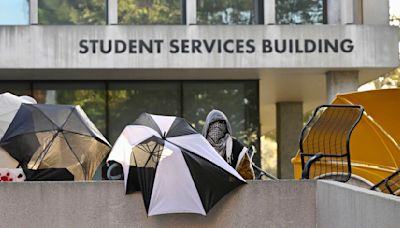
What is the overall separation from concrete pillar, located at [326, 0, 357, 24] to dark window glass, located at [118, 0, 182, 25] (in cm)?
336

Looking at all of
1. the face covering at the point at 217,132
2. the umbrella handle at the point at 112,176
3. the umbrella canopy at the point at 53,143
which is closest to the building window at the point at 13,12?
the umbrella canopy at the point at 53,143

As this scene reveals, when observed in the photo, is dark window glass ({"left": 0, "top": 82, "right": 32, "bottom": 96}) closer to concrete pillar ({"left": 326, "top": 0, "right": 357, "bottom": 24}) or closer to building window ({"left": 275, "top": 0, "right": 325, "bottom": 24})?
building window ({"left": 275, "top": 0, "right": 325, "bottom": 24})

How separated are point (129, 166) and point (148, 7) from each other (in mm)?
11445

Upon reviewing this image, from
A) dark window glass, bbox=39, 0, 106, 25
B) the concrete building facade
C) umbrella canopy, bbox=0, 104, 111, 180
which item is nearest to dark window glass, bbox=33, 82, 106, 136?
the concrete building facade

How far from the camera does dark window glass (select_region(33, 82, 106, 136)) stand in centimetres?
2001

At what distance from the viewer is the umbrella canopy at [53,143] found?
890cm

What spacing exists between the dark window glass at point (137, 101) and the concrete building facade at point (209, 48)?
69 centimetres

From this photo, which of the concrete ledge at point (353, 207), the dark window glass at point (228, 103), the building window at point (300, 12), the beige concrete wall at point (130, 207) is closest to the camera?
the concrete ledge at point (353, 207)

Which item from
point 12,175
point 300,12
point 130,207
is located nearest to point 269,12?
point 300,12

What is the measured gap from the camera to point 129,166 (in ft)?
26.9

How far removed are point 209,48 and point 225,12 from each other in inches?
64.8

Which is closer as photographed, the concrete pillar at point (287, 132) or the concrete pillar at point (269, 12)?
the concrete pillar at point (269, 12)

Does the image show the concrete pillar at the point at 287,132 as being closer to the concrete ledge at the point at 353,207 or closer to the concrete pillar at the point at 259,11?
the concrete pillar at the point at 259,11

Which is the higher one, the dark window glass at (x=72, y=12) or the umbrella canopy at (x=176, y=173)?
the dark window glass at (x=72, y=12)
